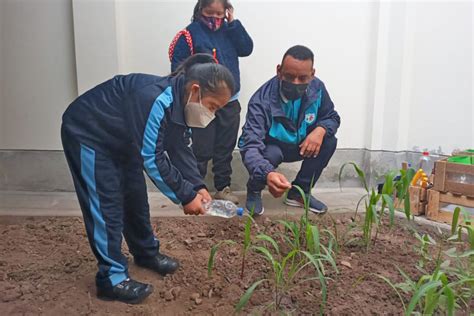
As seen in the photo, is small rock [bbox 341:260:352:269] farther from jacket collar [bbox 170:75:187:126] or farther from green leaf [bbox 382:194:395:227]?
jacket collar [bbox 170:75:187:126]

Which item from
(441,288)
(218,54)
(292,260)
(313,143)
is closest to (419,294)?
(441,288)

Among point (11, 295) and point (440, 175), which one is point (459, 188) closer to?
point (440, 175)

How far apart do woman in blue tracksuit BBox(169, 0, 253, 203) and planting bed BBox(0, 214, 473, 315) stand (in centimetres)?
63

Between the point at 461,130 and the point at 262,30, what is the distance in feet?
6.20

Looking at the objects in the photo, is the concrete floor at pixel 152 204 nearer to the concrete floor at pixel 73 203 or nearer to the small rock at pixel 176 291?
the concrete floor at pixel 73 203

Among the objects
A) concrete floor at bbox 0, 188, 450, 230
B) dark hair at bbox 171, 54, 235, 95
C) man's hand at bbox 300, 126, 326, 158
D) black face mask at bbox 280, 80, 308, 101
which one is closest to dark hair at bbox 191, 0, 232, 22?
black face mask at bbox 280, 80, 308, 101

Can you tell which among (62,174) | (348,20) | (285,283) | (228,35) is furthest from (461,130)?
(62,174)

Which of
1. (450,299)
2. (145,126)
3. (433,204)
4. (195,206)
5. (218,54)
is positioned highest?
(218,54)

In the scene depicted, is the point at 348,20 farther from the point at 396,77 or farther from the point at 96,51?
the point at 96,51

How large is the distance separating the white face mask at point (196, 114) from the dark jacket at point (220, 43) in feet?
4.79

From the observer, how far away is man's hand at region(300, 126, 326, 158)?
3.54m

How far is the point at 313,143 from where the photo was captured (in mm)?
3543

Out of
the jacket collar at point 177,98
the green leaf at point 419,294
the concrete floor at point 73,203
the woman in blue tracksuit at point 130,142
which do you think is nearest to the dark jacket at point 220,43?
the concrete floor at point 73,203

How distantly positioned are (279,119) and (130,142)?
151 centimetres
